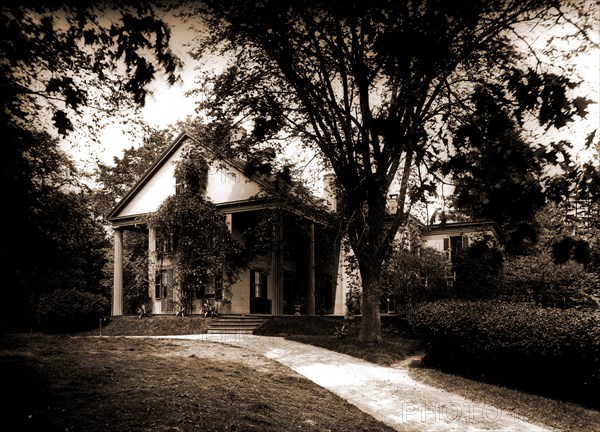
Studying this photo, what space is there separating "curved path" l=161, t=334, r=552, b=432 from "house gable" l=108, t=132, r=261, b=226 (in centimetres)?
1008

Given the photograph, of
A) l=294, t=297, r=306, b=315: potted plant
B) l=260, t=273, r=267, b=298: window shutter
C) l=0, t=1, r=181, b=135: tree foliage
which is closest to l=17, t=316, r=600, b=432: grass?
l=0, t=1, r=181, b=135: tree foliage

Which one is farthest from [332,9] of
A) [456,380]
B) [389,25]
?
[456,380]

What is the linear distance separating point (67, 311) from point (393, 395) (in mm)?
15288

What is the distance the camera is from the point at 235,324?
17.7m

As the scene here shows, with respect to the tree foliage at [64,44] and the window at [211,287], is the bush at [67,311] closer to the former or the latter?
the window at [211,287]

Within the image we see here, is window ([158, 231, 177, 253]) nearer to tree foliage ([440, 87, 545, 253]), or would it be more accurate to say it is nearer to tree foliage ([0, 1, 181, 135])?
tree foliage ([0, 1, 181, 135])

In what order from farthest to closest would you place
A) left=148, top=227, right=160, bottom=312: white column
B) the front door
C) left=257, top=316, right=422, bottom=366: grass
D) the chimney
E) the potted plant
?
the potted plant, left=148, top=227, right=160, bottom=312: white column, the front door, the chimney, left=257, top=316, right=422, bottom=366: grass

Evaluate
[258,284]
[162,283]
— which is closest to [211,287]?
[258,284]

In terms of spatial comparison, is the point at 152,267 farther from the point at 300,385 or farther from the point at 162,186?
the point at 300,385

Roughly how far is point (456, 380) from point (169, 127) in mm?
30513

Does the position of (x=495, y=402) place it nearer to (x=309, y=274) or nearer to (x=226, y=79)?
(x=226, y=79)

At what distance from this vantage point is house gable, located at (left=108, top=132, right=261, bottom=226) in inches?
848

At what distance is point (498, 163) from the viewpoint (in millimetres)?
4480

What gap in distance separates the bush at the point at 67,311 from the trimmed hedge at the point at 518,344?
14.0 m
